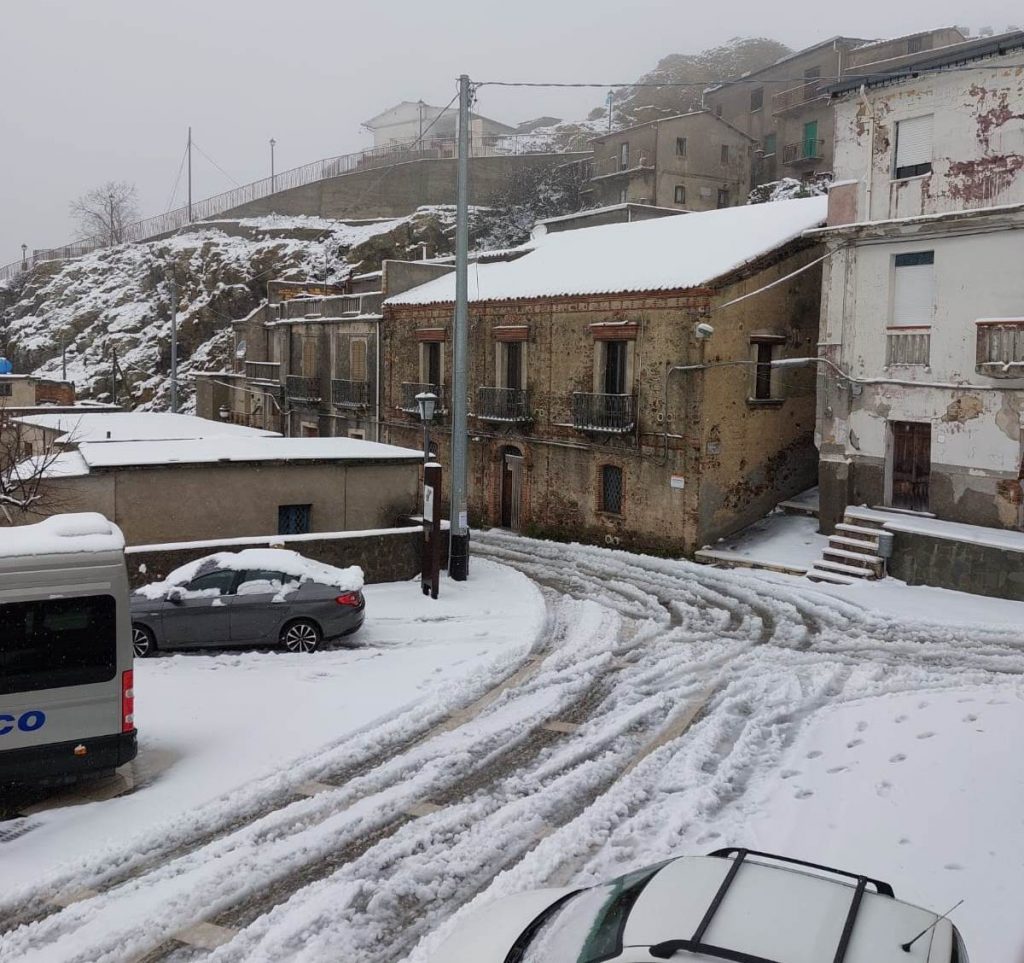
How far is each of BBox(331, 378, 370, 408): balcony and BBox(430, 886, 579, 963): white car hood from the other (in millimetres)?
30067

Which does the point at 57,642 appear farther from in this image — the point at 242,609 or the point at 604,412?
the point at 604,412

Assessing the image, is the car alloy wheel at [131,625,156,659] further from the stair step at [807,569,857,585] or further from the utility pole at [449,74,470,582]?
the stair step at [807,569,857,585]

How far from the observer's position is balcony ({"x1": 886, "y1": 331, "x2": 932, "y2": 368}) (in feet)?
69.1

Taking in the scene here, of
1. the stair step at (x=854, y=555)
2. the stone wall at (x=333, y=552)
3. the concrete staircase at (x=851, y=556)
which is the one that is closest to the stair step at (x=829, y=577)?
the concrete staircase at (x=851, y=556)

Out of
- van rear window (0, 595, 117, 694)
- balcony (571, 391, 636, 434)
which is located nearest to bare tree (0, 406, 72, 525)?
van rear window (0, 595, 117, 694)

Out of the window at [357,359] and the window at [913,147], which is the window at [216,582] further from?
the window at [357,359]

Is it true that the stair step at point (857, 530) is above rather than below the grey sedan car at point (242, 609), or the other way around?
above

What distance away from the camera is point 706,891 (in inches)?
185

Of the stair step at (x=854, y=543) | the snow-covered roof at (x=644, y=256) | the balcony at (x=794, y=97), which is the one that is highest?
the balcony at (x=794, y=97)

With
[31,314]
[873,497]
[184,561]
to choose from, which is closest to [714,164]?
[873,497]

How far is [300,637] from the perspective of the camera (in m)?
14.9

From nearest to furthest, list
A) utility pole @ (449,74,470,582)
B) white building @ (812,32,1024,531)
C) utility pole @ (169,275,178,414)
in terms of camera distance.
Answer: utility pole @ (449,74,470,582) → white building @ (812,32,1024,531) → utility pole @ (169,275,178,414)

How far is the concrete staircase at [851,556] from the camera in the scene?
66.0 feet

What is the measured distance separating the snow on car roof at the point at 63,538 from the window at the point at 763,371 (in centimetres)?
1824
